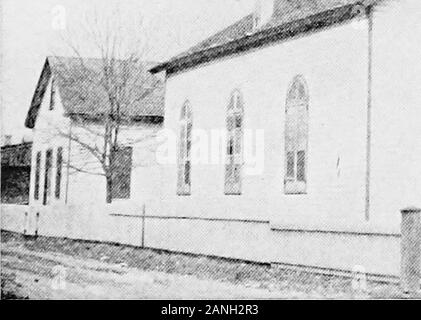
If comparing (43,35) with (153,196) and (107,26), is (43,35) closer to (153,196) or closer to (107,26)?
(107,26)

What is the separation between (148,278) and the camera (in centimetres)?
1105

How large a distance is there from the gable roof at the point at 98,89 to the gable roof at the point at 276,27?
59cm

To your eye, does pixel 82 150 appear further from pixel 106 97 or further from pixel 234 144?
pixel 234 144

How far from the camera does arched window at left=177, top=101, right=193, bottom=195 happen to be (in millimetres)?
15836

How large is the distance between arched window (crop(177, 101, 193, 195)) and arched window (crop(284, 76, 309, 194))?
2550mm

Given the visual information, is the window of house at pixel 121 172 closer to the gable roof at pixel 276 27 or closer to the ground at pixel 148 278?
the ground at pixel 148 278

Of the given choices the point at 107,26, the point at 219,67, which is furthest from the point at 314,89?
the point at 107,26

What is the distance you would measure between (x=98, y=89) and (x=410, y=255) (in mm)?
7263

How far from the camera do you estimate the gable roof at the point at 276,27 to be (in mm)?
12754

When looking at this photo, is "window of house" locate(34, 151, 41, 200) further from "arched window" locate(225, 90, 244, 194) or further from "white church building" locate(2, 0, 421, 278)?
"arched window" locate(225, 90, 244, 194)

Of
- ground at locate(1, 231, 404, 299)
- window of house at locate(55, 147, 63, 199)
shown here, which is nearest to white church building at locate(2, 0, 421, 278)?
ground at locate(1, 231, 404, 299)

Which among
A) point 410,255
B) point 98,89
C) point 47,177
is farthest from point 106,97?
point 410,255

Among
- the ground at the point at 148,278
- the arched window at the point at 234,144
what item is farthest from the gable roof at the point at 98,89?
the ground at the point at 148,278
